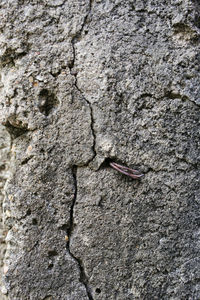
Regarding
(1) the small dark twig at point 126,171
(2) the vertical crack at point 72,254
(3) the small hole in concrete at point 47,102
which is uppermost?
(3) the small hole in concrete at point 47,102

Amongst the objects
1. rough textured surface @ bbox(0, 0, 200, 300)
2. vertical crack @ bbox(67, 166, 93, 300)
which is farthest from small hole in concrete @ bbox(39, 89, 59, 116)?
vertical crack @ bbox(67, 166, 93, 300)

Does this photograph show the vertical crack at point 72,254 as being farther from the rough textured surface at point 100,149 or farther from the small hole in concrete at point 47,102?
the small hole in concrete at point 47,102

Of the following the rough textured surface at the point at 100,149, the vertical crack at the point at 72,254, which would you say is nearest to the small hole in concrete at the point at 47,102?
the rough textured surface at the point at 100,149

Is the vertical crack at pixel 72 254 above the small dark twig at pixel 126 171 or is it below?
below

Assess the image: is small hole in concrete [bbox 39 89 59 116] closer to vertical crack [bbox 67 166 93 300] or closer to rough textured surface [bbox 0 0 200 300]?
rough textured surface [bbox 0 0 200 300]

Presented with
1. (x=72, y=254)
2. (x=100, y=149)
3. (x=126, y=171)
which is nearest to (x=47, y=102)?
(x=100, y=149)
